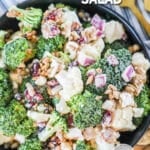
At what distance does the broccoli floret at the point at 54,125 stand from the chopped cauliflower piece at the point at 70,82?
0.17ft

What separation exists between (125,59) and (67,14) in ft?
0.67

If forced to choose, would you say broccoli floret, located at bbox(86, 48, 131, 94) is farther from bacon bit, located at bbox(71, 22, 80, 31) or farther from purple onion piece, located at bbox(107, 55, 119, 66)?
bacon bit, located at bbox(71, 22, 80, 31)

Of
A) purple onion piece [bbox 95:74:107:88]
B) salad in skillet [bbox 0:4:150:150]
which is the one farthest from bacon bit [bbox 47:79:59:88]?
purple onion piece [bbox 95:74:107:88]

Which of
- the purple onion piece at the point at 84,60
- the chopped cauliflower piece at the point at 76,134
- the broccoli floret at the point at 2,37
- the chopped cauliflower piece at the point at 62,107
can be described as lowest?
the chopped cauliflower piece at the point at 76,134

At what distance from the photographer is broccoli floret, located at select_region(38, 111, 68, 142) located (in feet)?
4.55

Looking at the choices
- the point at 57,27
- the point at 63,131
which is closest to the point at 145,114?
the point at 63,131

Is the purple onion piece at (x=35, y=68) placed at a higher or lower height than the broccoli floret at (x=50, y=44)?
lower

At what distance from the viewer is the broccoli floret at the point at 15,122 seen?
1403mm

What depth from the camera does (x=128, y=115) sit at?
1.39 m

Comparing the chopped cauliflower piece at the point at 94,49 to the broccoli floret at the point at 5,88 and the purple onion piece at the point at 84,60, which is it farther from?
the broccoli floret at the point at 5,88

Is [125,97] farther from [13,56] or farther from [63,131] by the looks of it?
[13,56]

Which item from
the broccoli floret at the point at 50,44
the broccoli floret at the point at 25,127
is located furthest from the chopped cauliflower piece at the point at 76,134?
the broccoli floret at the point at 50,44

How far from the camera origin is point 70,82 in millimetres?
1374

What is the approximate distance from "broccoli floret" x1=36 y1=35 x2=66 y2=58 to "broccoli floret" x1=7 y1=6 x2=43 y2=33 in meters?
0.05
